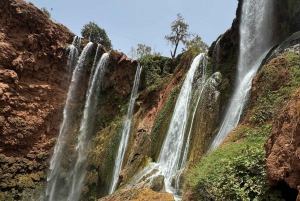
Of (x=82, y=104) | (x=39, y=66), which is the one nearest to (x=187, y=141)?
(x=82, y=104)

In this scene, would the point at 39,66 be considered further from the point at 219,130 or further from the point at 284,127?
the point at 284,127

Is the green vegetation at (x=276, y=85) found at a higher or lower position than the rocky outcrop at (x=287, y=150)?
higher

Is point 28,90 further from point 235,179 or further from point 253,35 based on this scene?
point 235,179

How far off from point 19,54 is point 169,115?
13951mm

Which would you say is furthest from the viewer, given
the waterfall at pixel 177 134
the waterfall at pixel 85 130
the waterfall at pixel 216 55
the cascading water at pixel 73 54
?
the cascading water at pixel 73 54

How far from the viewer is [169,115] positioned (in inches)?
610

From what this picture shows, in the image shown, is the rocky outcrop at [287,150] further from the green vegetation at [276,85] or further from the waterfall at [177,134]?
the waterfall at [177,134]

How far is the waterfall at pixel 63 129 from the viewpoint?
66.1 ft

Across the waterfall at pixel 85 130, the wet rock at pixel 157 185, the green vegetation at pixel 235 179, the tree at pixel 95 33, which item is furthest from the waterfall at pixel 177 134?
the tree at pixel 95 33

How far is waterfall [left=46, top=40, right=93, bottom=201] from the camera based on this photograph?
20156mm

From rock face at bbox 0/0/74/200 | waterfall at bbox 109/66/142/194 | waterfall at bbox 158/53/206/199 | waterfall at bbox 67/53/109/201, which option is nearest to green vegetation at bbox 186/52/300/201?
waterfall at bbox 158/53/206/199

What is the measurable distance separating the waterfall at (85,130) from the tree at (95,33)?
17556 millimetres

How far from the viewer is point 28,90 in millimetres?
20906

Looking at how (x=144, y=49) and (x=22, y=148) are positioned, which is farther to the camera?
(x=144, y=49)
